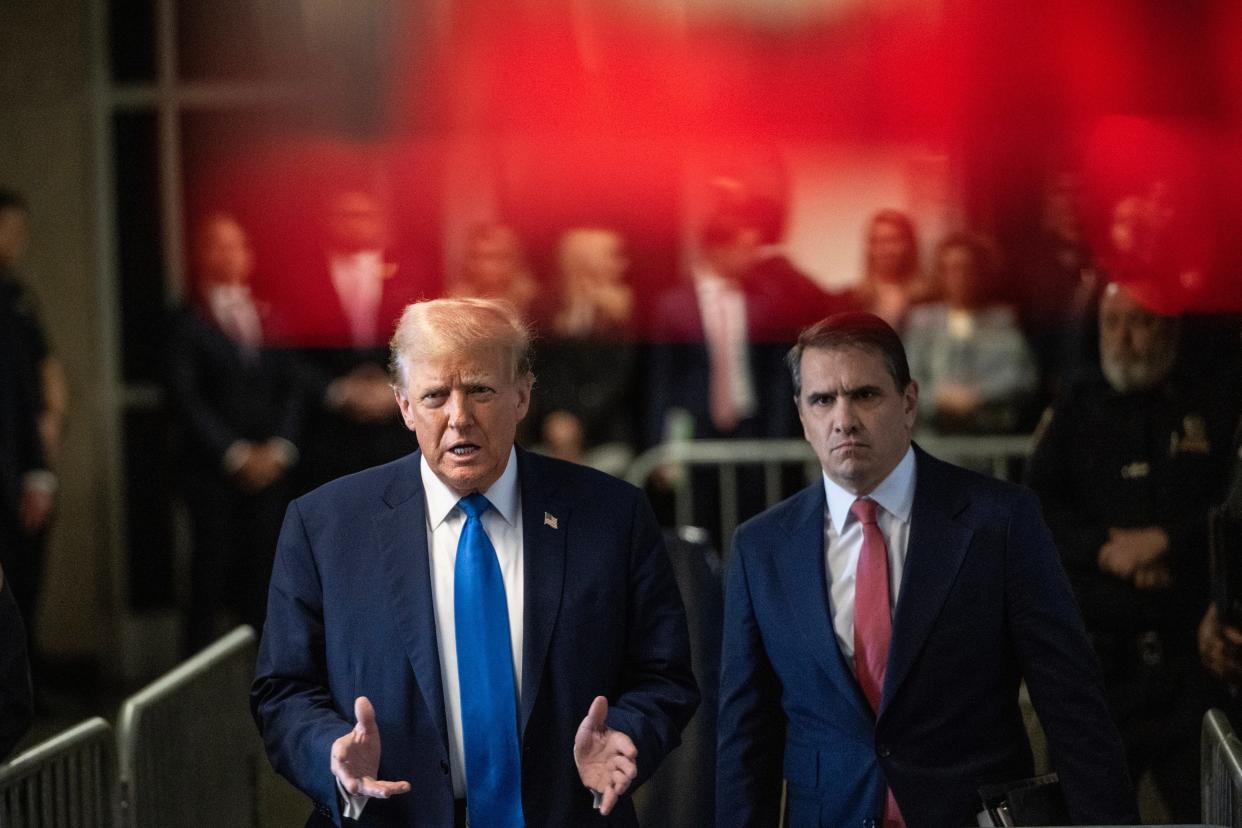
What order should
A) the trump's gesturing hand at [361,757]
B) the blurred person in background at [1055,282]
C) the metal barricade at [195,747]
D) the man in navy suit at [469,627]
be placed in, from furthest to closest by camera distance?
the blurred person in background at [1055,282], the metal barricade at [195,747], the man in navy suit at [469,627], the trump's gesturing hand at [361,757]

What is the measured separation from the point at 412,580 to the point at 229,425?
445cm

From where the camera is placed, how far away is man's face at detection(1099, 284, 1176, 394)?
4.29 meters

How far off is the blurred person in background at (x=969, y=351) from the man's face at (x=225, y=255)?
2.48 meters

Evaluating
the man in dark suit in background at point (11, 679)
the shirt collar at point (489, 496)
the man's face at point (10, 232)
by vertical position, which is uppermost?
the man's face at point (10, 232)

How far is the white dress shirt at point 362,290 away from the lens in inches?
266

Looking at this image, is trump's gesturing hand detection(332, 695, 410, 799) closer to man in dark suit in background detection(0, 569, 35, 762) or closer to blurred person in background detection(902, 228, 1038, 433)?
man in dark suit in background detection(0, 569, 35, 762)

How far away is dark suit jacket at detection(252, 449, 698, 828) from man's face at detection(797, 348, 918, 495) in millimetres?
320

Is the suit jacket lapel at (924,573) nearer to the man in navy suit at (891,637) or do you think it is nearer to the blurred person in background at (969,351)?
the man in navy suit at (891,637)

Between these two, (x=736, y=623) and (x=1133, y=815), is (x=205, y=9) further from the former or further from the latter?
(x=1133, y=815)

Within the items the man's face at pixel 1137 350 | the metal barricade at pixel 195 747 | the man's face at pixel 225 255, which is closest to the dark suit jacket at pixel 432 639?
the metal barricade at pixel 195 747

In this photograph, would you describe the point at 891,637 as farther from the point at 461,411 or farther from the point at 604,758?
the point at 461,411

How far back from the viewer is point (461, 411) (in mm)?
2775

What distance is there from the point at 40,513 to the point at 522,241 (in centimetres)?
194

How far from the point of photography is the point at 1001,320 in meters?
6.19
